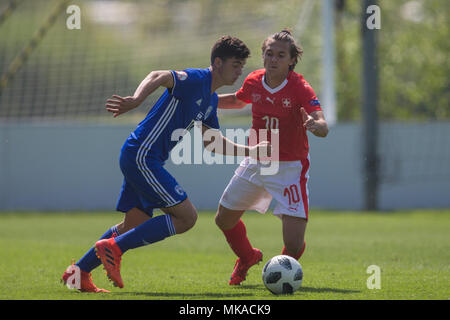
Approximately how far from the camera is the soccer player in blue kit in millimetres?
5781

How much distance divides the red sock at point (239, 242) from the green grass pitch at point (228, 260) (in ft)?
0.92

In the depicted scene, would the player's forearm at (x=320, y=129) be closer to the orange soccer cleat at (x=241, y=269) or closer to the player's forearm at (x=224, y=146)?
the player's forearm at (x=224, y=146)

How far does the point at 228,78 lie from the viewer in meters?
6.20

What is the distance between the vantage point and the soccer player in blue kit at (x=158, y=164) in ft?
19.0

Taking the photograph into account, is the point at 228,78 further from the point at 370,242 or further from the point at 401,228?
the point at 401,228

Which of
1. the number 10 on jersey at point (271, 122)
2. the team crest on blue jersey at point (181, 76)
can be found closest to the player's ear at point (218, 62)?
the team crest on blue jersey at point (181, 76)

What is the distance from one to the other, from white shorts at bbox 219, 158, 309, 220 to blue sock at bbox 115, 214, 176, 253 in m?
1.08

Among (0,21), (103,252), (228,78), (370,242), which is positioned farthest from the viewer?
(0,21)

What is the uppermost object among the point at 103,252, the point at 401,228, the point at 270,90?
the point at 270,90

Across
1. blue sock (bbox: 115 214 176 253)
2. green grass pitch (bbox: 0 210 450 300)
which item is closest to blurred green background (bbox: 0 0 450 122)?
green grass pitch (bbox: 0 210 450 300)
